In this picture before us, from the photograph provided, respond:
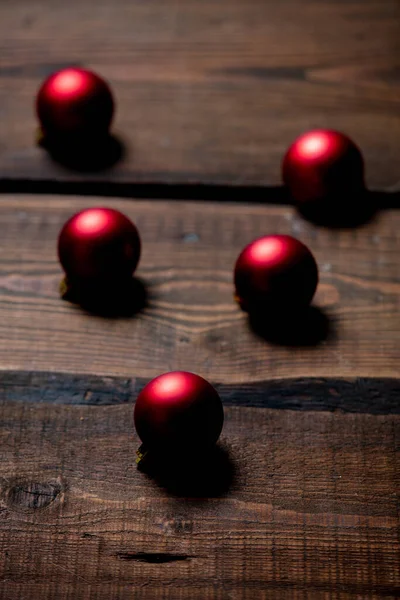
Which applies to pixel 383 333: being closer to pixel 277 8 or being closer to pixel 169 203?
pixel 169 203

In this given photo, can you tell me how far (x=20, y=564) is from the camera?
67 cm

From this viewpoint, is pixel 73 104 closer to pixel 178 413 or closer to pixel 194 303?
pixel 194 303

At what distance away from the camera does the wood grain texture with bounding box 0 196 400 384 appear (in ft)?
2.68

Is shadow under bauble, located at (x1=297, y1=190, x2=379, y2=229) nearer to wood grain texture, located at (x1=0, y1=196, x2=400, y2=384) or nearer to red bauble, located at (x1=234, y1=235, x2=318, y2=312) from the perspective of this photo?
wood grain texture, located at (x1=0, y1=196, x2=400, y2=384)

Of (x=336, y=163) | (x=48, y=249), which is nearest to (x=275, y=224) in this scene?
(x=336, y=163)

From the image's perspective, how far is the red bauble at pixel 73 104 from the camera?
0.96m

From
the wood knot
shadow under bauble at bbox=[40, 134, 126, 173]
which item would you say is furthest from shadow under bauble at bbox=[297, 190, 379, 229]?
the wood knot

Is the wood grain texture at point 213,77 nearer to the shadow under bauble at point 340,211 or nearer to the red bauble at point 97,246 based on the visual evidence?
the shadow under bauble at point 340,211

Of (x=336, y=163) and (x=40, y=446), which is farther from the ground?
(x=336, y=163)

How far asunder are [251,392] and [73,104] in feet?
1.34

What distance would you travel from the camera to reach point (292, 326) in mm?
847

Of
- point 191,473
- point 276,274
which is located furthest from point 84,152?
point 191,473

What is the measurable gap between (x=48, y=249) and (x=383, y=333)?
37 cm

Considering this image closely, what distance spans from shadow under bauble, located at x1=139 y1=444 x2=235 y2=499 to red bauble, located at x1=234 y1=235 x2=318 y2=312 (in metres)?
0.17
